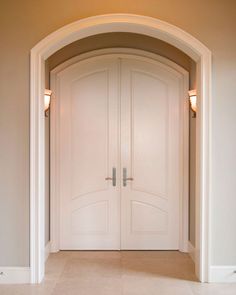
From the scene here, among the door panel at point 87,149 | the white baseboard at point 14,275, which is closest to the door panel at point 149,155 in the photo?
the door panel at point 87,149

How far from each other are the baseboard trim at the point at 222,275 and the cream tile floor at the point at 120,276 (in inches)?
2.8

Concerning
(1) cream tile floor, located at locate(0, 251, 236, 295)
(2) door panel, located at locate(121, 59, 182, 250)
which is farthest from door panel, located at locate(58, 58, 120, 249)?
(1) cream tile floor, located at locate(0, 251, 236, 295)

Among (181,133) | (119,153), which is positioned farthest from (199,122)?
(119,153)

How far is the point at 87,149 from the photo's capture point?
15.8ft

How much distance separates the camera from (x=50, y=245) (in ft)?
15.6

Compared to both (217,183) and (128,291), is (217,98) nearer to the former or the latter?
(217,183)

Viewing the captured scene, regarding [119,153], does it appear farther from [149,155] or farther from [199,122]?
[199,122]

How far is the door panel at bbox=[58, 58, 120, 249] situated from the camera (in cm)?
481

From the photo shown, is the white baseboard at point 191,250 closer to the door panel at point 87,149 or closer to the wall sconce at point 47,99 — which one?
the door panel at point 87,149

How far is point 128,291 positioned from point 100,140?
199 centimetres

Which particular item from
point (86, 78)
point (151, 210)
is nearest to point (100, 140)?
point (86, 78)

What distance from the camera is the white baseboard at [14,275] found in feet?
12.0

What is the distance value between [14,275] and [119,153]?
6.48 feet

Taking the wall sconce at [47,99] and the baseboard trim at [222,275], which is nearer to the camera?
the baseboard trim at [222,275]
